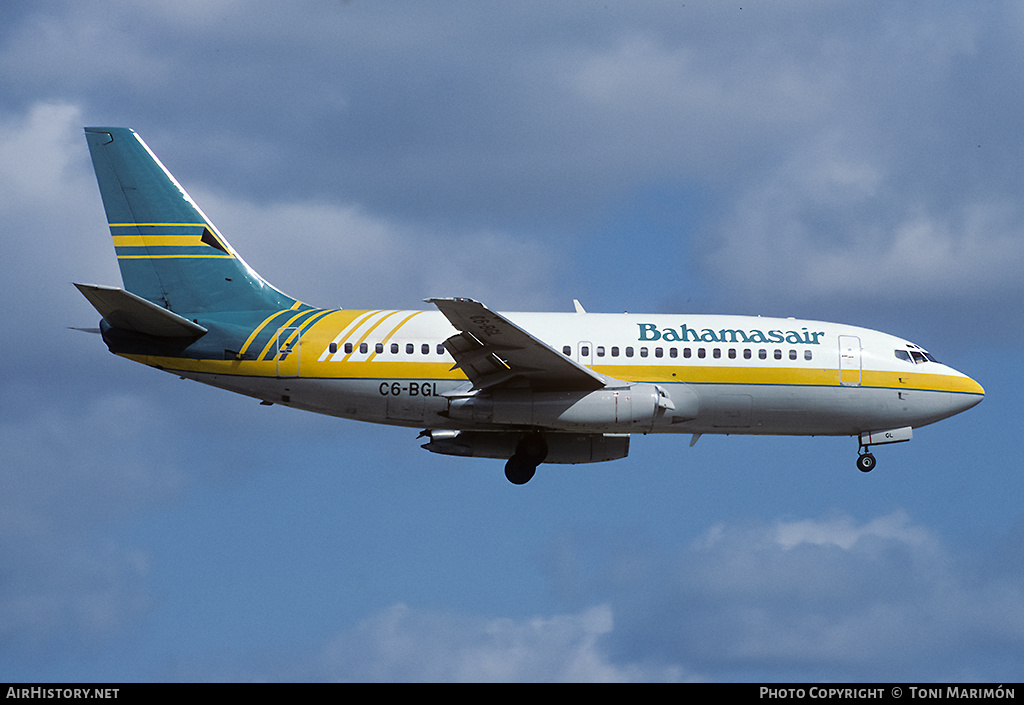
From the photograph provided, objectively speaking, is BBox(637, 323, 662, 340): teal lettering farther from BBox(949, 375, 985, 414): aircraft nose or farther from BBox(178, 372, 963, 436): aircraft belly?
BBox(949, 375, 985, 414): aircraft nose

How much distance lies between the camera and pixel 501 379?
36625mm

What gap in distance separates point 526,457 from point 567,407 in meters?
4.08

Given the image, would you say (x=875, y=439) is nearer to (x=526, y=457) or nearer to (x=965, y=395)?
(x=965, y=395)

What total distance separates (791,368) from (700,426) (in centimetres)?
314

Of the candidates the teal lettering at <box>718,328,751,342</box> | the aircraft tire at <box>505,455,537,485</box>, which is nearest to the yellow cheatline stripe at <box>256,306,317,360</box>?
the aircraft tire at <box>505,455,537,485</box>

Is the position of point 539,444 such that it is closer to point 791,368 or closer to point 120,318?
point 791,368

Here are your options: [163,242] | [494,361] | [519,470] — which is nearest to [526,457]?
[519,470]

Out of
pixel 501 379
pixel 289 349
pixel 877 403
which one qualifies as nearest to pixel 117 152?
pixel 289 349

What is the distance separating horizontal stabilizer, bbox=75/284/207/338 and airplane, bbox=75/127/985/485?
6 cm

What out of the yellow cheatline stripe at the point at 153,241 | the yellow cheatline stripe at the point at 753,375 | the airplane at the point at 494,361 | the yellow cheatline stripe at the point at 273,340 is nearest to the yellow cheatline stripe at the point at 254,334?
the airplane at the point at 494,361

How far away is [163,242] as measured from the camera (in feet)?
128

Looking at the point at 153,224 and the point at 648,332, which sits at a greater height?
the point at 153,224

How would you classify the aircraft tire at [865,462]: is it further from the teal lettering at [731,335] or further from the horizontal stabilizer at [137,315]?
the horizontal stabilizer at [137,315]

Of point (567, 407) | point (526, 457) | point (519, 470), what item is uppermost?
point (567, 407)
